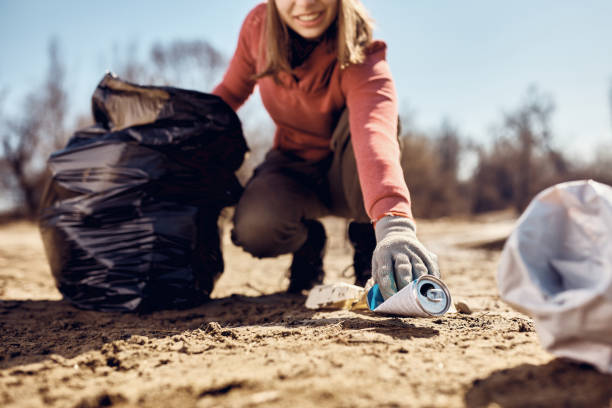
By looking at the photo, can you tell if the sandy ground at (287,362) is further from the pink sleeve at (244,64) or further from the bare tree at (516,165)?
the bare tree at (516,165)

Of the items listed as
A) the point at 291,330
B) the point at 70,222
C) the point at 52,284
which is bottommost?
the point at 52,284

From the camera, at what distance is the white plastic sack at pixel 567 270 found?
76 centimetres

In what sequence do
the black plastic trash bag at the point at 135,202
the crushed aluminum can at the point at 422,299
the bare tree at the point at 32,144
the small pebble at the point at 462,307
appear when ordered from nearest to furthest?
1. the crushed aluminum can at the point at 422,299
2. the small pebble at the point at 462,307
3. the black plastic trash bag at the point at 135,202
4. the bare tree at the point at 32,144

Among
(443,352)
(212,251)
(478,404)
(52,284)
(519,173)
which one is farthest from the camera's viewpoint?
(519,173)

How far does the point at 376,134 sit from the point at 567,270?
0.84 metres

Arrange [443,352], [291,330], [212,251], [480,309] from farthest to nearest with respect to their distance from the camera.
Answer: [212,251] < [480,309] < [291,330] < [443,352]

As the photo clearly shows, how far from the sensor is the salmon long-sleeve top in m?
1.43

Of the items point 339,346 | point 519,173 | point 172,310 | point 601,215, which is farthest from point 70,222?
point 519,173

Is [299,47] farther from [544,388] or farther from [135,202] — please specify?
[544,388]

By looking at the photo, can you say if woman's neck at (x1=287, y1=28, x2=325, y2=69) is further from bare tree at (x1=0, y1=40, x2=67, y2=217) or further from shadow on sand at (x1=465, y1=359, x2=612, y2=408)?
bare tree at (x1=0, y1=40, x2=67, y2=217)

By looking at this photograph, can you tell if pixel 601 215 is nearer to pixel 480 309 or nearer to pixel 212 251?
pixel 480 309

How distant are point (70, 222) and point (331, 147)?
1.17 meters

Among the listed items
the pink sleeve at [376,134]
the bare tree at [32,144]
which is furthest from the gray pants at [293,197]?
the bare tree at [32,144]

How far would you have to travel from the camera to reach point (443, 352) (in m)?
1.03
